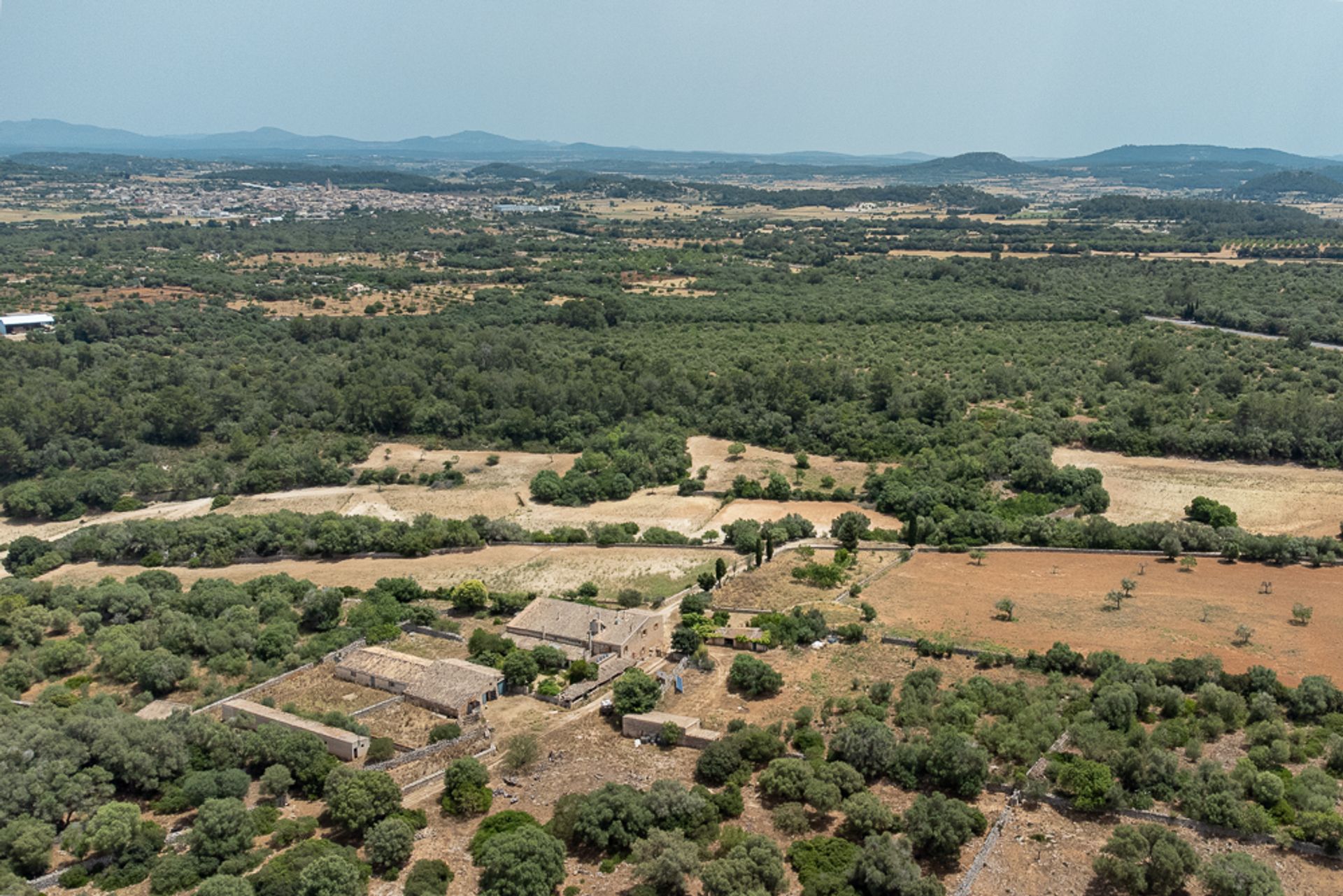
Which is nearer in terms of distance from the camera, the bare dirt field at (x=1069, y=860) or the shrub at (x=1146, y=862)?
the shrub at (x=1146, y=862)

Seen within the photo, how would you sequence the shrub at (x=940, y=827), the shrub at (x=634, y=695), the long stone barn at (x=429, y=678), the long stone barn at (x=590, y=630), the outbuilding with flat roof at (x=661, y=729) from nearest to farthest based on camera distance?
the shrub at (x=940, y=827)
the outbuilding with flat roof at (x=661, y=729)
the shrub at (x=634, y=695)
the long stone barn at (x=429, y=678)
the long stone barn at (x=590, y=630)

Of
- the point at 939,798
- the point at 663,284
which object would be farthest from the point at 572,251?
the point at 939,798

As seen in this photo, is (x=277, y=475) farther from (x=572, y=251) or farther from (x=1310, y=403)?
(x=572, y=251)

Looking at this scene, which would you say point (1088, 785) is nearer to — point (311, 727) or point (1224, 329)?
point (311, 727)

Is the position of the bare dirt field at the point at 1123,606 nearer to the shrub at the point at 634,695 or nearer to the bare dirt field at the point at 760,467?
the shrub at the point at 634,695

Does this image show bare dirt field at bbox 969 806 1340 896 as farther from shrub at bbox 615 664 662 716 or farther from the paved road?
the paved road

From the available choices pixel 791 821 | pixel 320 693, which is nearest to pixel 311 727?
pixel 320 693

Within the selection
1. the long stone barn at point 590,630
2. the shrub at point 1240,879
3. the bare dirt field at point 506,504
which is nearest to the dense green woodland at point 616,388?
the bare dirt field at point 506,504
